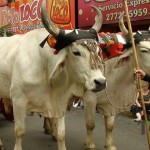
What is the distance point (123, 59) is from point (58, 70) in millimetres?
996

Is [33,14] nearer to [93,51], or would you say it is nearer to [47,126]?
[47,126]

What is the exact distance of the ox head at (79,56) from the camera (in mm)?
3598

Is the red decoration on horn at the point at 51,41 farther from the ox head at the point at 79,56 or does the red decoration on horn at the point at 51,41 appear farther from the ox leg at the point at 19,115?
the ox leg at the point at 19,115

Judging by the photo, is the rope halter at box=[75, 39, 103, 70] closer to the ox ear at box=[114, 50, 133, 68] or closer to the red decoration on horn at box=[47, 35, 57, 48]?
the red decoration on horn at box=[47, 35, 57, 48]

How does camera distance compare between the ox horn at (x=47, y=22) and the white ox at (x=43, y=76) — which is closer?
the ox horn at (x=47, y=22)

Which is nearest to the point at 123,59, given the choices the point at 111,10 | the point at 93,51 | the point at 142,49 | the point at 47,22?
the point at 142,49

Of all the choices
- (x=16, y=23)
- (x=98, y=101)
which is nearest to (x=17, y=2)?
(x=16, y=23)

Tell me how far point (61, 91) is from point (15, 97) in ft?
1.86

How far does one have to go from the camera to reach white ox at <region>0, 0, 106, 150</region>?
12.7ft

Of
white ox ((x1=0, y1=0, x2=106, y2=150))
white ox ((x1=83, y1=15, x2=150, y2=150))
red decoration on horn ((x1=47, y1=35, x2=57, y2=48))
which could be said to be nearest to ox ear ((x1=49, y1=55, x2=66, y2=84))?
white ox ((x1=0, y1=0, x2=106, y2=150))

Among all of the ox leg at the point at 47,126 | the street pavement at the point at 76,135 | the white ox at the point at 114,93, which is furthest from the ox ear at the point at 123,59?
the ox leg at the point at 47,126

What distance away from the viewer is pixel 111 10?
872cm

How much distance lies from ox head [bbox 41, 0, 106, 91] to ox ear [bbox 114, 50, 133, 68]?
25.6 inches

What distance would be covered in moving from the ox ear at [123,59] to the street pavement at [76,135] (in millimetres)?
1552
